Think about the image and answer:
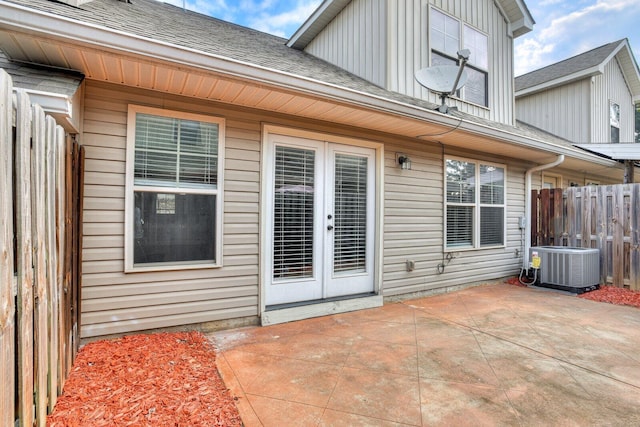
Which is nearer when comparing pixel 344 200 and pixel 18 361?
pixel 18 361

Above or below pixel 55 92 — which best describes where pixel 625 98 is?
above

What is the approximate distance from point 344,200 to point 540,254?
3.95 meters

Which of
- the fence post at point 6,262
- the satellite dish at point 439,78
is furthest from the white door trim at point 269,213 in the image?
the fence post at point 6,262

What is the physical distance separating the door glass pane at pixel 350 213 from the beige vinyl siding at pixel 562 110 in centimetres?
772

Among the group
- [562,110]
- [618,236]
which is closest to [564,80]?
[562,110]

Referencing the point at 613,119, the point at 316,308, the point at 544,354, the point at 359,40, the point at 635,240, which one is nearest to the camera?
the point at 544,354

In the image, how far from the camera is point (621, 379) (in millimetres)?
2338

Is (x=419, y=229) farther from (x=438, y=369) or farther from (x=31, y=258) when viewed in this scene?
(x=31, y=258)

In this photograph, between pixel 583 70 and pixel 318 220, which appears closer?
pixel 318 220

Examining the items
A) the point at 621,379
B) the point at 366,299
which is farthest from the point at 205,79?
the point at 621,379

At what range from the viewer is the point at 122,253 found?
283cm

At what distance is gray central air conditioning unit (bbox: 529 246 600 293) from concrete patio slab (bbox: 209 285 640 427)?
117cm

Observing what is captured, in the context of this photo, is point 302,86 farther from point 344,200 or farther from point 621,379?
point 621,379

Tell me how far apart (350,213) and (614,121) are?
32.4ft
